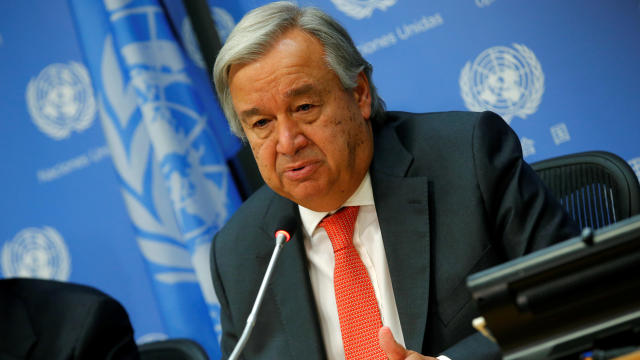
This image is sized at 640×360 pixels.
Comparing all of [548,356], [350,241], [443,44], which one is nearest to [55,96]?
[443,44]

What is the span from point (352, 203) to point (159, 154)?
1276 millimetres

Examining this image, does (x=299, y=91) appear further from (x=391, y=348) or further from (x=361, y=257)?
(x=391, y=348)

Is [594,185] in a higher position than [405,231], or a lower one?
lower

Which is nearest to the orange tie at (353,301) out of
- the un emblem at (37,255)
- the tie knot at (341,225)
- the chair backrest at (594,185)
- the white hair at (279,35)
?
the tie knot at (341,225)

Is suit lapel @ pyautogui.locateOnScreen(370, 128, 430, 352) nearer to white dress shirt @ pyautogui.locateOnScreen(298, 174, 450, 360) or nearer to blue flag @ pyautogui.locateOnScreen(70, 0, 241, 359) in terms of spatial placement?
white dress shirt @ pyautogui.locateOnScreen(298, 174, 450, 360)

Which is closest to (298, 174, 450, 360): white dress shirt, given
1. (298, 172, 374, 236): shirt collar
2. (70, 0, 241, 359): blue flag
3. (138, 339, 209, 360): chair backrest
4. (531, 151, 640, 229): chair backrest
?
(298, 172, 374, 236): shirt collar

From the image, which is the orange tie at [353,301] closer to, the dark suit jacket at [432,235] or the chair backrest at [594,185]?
the dark suit jacket at [432,235]

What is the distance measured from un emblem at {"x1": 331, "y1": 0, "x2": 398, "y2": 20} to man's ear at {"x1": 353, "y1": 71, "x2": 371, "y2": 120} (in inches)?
35.5

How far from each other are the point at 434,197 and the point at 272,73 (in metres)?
0.60

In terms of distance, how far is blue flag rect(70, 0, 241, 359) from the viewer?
9.74 feet

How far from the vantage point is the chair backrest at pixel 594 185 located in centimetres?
190

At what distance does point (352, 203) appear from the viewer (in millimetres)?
2008

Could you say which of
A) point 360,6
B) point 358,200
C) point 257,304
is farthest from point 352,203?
point 360,6

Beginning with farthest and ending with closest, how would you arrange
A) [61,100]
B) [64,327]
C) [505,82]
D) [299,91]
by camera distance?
1. [61,100]
2. [505,82]
3. [64,327]
4. [299,91]
